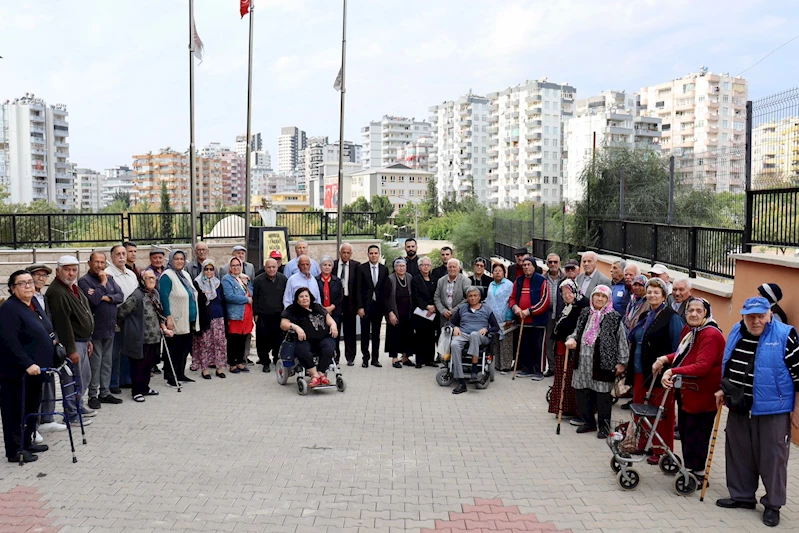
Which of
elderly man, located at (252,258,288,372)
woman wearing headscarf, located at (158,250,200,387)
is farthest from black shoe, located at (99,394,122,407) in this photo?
elderly man, located at (252,258,288,372)

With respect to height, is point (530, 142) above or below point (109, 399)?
above

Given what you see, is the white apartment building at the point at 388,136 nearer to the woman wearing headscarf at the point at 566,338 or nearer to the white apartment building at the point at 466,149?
the white apartment building at the point at 466,149

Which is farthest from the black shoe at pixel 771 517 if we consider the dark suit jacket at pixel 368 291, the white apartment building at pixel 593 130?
the white apartment building at pixel 593 130

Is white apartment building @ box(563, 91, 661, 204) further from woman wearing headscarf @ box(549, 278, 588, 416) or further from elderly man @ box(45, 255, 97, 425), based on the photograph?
elderly man @ box(45, 255, 97, 425)

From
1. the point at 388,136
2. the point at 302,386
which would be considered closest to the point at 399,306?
the point at 302,386

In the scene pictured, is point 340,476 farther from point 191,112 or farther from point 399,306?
point 191,112

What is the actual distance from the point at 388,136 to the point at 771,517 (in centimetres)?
19487

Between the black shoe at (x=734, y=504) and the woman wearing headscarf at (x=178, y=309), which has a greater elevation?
the woman wearing headscarf at (x=178, y=309)

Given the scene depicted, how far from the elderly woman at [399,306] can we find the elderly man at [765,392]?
662 centimetres

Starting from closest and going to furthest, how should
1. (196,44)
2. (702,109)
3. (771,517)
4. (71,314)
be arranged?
(771,517)
(71,314)
(196,44)
(702,109)

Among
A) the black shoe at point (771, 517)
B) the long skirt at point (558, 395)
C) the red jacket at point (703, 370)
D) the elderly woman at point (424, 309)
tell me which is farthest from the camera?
the elderly woman at point (424, 309)

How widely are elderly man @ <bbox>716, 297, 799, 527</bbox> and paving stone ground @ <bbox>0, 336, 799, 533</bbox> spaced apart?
0.40 metres

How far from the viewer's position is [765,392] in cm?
573

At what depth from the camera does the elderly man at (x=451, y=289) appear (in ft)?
37.7
